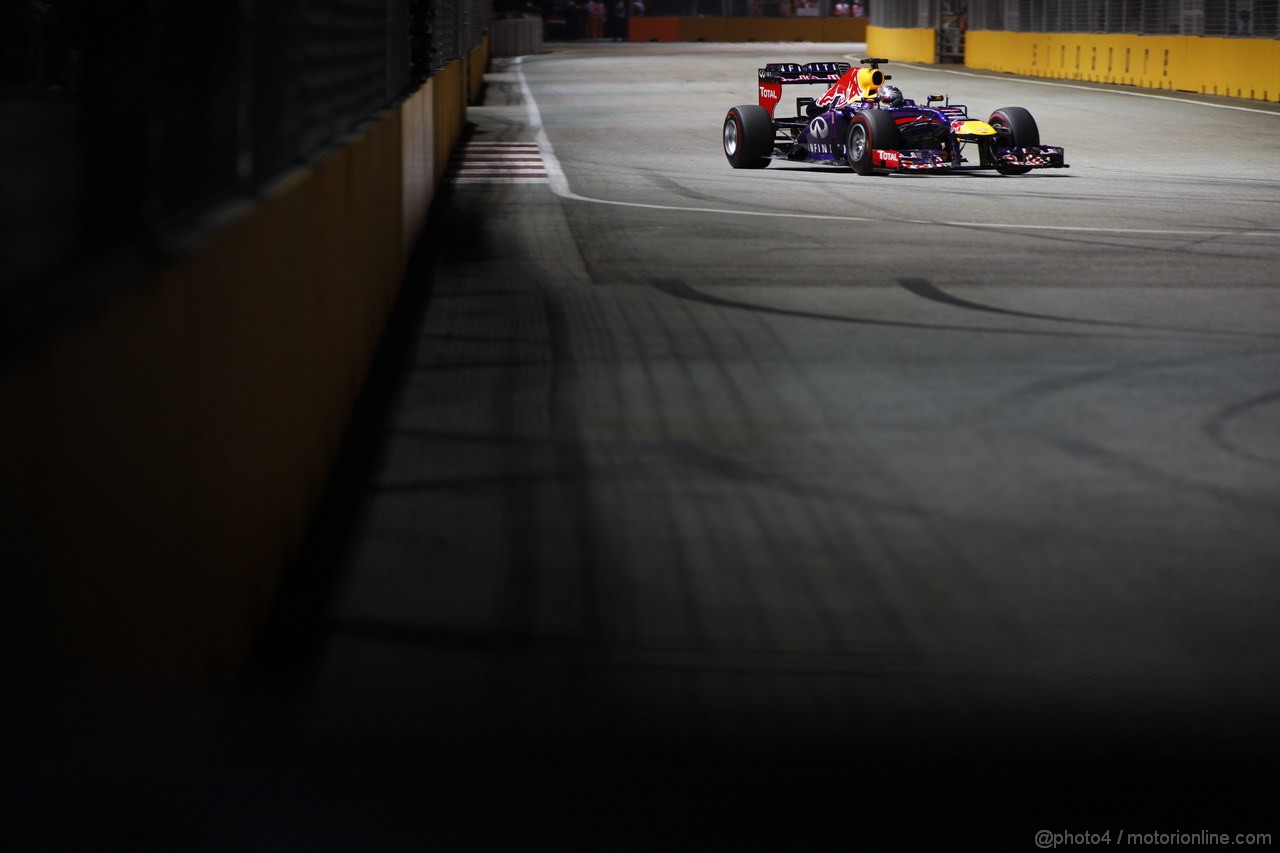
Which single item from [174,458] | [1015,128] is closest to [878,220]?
[1015,128]

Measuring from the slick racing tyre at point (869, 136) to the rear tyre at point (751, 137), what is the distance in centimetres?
109

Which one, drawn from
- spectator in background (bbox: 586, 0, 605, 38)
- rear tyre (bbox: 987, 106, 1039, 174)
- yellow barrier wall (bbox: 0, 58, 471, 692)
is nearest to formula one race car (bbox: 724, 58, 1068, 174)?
rear tyre (bbox: 987, 106, 1039, 174)

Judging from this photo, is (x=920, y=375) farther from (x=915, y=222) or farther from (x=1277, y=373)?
(x=915, y=222)

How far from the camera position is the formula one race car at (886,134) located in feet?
61.0

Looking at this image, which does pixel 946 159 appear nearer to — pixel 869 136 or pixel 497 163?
pixel 869 136

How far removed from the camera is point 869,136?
18.7 meters

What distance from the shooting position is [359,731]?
400cm

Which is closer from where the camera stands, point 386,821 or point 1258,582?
point 386,821

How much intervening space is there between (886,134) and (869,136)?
0.17 metres

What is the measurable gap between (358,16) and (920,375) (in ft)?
10.9

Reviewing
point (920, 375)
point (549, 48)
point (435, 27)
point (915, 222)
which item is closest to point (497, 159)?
point (435, 27)

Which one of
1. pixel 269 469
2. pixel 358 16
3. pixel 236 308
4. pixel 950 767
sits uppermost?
pixel 358 16

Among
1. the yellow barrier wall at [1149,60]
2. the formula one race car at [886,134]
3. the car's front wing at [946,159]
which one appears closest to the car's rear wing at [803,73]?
the formula one race car at [886,134]

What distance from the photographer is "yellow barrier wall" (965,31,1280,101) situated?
35.0 meters
